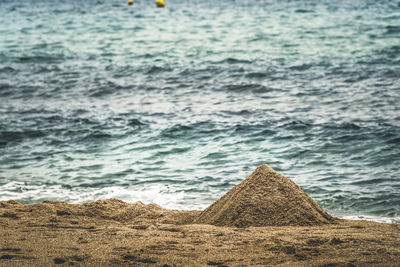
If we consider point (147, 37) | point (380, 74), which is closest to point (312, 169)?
point (380, 74)

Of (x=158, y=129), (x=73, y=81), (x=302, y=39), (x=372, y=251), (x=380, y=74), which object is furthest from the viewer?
(x=302, y=39)

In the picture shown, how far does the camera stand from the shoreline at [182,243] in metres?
3.96

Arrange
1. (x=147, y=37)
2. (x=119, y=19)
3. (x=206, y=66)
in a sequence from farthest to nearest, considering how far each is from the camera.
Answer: (x=119, y=19)
(x=147, y=37)
(x=206, y=66)

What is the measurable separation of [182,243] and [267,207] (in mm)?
1072

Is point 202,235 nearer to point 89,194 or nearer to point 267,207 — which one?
point 267,207

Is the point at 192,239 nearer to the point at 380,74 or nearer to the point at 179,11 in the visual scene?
the point at 380,74

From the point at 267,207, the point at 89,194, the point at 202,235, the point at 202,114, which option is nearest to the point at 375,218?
the point at 267,207

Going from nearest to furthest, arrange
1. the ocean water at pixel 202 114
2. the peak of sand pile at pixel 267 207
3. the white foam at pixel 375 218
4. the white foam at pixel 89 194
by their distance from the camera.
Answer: the peak of sand pile at pixel 267 207, the white foam at pixel 375 218, the white foam at pixel 89 194, the ocean water at pixel 202 114

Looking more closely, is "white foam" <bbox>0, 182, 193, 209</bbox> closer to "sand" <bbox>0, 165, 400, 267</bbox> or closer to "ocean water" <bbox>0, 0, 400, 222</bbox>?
"ocean water" <bbox>0, 0, 400, 222</bbox>

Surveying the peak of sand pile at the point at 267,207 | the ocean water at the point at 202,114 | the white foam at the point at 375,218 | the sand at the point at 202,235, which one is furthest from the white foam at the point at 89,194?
the white foam at the point at 375,218

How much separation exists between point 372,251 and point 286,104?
753cm

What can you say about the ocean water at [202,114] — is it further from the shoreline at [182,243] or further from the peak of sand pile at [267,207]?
the shoreline at [182,243]

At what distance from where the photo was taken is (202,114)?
10.9 metres

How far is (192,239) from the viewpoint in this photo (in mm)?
4492
